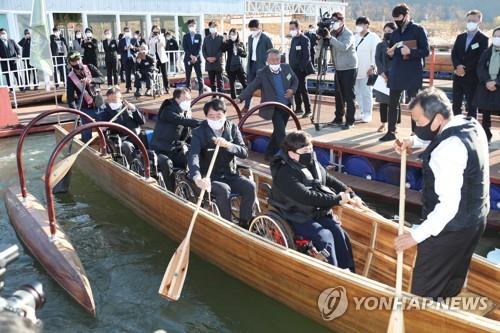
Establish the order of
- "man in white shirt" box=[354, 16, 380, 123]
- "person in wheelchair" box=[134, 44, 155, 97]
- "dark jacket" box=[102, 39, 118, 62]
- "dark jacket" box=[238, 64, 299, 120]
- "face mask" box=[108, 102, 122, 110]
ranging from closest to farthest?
"face mask" box=[108, 102, 122, 110] < "dark jacket" box=[238, 64, 299, 120] < "man in white shirt" box=[354, 16, 380, 123] < "person in wheelchair" box=[134, 44, 155, 97] < "dark jacket" box=[102, 39, 118, 62]

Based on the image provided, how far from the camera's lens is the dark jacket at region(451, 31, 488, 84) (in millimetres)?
7340

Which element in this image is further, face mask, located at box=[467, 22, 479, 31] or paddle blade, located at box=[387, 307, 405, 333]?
face mask, located at box=[467, 22, 479, 31]

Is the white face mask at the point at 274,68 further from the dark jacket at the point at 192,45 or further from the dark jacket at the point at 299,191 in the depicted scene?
the dark jacket at the point at 192,45

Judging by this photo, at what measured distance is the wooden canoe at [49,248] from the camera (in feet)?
15.9

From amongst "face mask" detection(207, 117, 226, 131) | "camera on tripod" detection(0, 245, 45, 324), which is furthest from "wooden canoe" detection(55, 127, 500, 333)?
"camera on tripod" detection(0, 245, 45, 324)

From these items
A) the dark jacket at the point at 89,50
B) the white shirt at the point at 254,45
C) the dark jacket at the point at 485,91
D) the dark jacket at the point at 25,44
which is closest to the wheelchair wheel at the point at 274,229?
the dark jacket at the point at 485,91

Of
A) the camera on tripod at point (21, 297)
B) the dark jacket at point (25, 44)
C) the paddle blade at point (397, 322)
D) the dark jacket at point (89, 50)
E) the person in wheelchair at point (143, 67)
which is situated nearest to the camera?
the camera on tripod at point (21, 297)

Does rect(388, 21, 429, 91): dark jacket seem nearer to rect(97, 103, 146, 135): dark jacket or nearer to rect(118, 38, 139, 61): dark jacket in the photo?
rect(97, 103, 146, 135): dark jacket

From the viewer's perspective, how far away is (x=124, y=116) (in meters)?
7.64

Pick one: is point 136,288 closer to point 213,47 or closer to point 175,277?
point 175,277

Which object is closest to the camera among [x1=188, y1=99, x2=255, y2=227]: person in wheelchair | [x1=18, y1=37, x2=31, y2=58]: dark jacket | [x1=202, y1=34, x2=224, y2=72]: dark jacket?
[x1=188, y1=99, x2=255, y2=227]: person in wheelchair

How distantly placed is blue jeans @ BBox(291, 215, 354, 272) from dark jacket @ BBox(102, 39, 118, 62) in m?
12.2

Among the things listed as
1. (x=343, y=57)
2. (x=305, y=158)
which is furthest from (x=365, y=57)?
(x=305, y=158)

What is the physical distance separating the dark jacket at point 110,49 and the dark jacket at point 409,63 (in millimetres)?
10197
